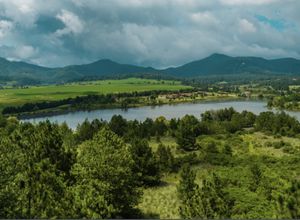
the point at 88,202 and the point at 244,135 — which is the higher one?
the point at 88,202

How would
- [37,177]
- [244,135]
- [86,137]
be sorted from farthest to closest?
[244,135] → [86,137] → [37,177]

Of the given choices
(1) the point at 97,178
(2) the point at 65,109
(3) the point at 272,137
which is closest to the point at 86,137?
(3) the point at 272,137

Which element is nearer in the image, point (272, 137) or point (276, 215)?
point (276, 215)

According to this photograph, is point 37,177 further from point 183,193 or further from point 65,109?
point 65,109

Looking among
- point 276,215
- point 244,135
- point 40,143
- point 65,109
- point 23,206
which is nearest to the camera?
point 276,215

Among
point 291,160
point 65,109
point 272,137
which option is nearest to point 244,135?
point 272,137

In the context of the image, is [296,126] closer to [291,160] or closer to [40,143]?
[291,160]

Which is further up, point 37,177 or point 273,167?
point 37,177

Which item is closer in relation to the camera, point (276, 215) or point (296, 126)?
point (276, 215)

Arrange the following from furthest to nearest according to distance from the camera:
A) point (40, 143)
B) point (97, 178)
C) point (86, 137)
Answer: point (86, 137), point (40, 143), point (97, 178)

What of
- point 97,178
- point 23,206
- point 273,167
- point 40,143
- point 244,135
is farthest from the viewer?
point 244,135
